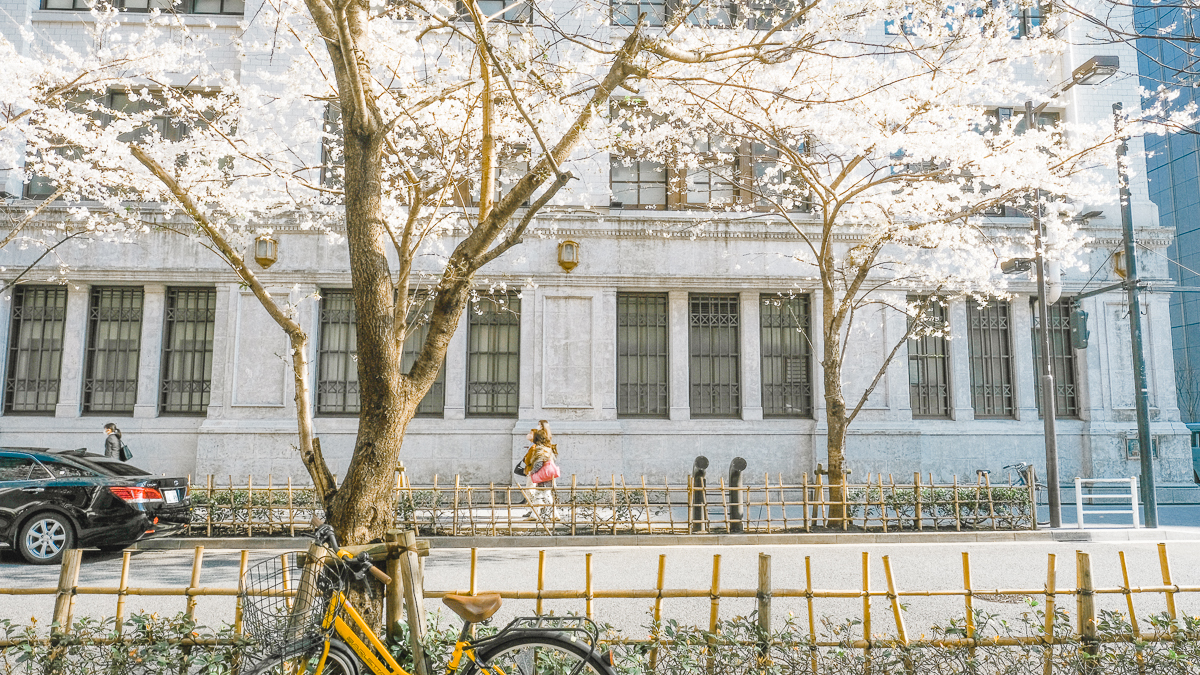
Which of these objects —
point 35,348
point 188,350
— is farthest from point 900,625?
point 35,348

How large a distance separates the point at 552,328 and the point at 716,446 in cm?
448

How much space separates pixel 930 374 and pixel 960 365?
682mm

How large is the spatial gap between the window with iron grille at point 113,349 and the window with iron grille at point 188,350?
24.8 inches

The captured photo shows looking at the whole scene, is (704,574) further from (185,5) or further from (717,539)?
(185,5)

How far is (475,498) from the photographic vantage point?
1700 cm

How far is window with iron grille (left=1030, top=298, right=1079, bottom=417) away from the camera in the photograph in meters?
18.8

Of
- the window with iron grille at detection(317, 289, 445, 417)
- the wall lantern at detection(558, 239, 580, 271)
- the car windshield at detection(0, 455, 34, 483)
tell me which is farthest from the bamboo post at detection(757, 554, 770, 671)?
the window with iron grille at detection(317, 289, 445, 417)

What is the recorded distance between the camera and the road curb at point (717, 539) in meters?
11.8

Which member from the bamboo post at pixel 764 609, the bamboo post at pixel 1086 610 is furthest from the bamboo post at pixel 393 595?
the bamboo post at pixel 1086 610

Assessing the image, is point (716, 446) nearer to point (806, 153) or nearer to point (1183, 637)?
point (806, 153)

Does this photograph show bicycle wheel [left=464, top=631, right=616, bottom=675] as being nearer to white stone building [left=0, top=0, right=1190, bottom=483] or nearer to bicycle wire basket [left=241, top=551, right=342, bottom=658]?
bicycle wire basket [left=241, top=551, right=342, bottom=658]

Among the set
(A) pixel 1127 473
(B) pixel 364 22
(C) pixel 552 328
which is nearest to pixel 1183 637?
(B) pixel 364 22

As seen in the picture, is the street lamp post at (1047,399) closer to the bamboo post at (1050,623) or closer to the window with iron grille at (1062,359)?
the window with iron grille at (1062,359)

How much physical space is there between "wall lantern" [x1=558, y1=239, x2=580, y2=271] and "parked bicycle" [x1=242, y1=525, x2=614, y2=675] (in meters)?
13.7
